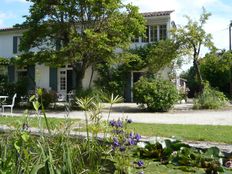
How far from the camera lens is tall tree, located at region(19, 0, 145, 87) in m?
19.1

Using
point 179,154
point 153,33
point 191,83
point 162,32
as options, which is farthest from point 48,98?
point 191,83

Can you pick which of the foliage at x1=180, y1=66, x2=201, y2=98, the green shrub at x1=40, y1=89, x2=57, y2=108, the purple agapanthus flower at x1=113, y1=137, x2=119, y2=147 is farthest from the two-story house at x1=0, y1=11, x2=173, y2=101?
the purple agapanthus flower at x1=113, y1=137, x2=119, y2=147

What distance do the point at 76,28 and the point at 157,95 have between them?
19.7 feet

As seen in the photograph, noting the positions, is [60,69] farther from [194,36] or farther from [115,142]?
[115,142]

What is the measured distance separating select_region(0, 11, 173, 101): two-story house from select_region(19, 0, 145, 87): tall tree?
3.81 metres

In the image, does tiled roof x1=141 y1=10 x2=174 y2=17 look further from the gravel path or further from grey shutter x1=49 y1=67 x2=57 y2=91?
the gravel path

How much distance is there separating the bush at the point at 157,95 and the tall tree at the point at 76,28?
2692 mm

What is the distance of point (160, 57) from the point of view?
71.2 feet

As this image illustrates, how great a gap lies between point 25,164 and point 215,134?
681cm

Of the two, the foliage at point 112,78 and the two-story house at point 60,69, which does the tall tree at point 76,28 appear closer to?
the two-story house at point 60,69

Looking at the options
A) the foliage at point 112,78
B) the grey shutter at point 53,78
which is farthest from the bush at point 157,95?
the grey shutter at point 53,78

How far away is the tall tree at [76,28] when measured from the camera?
754 inches

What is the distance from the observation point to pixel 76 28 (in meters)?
20.6

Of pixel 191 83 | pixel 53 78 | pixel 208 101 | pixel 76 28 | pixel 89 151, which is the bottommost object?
pixel 89 151
